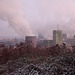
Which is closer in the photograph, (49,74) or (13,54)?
(49,74)

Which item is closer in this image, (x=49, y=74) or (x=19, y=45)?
(x=49, y=74)

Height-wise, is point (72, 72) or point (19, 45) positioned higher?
point (19, 45)

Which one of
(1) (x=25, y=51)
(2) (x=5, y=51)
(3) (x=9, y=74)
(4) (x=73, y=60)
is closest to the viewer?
(3) (x=9, y=74)

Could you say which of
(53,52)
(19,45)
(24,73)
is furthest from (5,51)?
(24,73)

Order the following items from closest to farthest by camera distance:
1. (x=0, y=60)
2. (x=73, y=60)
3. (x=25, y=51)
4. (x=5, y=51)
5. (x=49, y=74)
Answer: (x=49, y=74)
(x=73, y=60)
(x=0, y=60)
(x=5, y=51)
(x=25, y=51)

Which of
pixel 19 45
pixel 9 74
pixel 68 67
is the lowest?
pixel 9 74

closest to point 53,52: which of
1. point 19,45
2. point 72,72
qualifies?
point 19,45

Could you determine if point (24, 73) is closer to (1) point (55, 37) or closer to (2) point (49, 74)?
(2) point (49, 74)

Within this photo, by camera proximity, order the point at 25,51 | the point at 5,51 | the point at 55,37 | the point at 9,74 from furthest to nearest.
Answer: the point at 55,37, the point at 25,51, the point at 5,51, the point at 9,74

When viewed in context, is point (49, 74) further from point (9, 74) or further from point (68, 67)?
point (9, 74)
